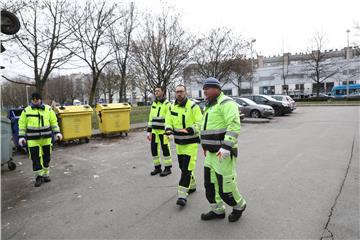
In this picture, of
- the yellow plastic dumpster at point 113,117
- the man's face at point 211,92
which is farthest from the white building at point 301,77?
the man's face at point 211,92

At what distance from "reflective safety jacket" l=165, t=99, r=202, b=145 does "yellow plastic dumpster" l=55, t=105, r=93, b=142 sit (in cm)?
653

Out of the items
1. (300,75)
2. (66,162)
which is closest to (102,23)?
(66,162)

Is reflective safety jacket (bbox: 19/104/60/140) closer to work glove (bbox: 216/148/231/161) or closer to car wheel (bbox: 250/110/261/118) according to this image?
work glove (bbox: 216/148/231/161)

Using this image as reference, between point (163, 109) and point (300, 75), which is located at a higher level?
point (300, 75)

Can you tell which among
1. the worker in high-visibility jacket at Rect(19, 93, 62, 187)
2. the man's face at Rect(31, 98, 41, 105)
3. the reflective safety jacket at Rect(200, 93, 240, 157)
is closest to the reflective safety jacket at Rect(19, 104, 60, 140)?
the worker in high-visibility jacket at Rect(19, 93, 62, 187)

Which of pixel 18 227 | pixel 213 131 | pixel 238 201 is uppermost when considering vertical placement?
pixel 213 131

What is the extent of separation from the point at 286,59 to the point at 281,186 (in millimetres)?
79913

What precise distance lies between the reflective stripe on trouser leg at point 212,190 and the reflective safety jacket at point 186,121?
80 cm

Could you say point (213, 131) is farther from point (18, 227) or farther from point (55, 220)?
point (18, 227)

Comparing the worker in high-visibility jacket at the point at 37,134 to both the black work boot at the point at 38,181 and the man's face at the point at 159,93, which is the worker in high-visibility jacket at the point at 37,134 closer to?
the black work boot at the point at 38,181

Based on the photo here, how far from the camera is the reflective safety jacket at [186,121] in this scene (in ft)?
13.9

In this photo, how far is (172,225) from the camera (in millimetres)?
3508

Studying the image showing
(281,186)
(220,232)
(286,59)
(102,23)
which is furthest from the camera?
(286,59)

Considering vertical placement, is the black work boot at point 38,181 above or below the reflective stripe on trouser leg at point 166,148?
below
